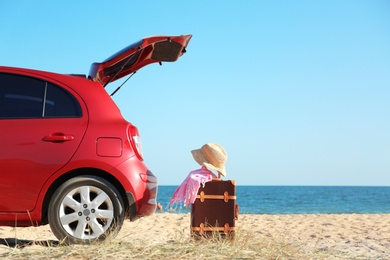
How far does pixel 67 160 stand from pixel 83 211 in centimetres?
49

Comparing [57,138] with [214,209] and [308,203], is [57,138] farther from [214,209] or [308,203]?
[308,203]

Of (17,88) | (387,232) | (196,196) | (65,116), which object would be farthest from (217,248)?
(387,232)

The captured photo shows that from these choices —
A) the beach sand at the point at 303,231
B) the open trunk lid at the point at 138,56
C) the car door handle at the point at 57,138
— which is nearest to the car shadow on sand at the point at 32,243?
the car door handle at the point at 57,138

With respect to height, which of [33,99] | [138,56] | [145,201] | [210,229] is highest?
[138,56]

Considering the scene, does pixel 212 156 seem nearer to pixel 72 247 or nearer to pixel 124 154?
pixel 124 154

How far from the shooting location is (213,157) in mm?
6480

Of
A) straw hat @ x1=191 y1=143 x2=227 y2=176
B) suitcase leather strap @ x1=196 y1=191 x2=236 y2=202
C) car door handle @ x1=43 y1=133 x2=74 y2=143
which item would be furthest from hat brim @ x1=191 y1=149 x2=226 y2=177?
car door handle @ x1=43 y1=133 x2=74 y2=143

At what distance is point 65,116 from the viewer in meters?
5.72

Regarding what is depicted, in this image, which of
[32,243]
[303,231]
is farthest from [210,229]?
[303,231]

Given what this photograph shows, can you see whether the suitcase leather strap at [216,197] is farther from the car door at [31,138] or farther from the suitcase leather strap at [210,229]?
the car door at [31,138]

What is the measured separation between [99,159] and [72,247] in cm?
83

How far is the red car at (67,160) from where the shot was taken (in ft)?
18.3

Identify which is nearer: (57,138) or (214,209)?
(57,138)

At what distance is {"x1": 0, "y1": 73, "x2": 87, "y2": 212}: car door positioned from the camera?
555cm
